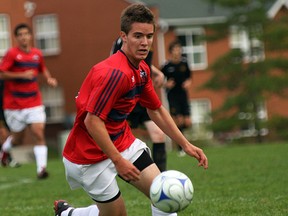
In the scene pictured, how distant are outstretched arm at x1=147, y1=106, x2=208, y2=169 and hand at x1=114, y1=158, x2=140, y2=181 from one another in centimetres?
90

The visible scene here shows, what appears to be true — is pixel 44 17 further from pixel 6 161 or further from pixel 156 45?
pixel 6 161

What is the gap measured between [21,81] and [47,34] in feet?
109

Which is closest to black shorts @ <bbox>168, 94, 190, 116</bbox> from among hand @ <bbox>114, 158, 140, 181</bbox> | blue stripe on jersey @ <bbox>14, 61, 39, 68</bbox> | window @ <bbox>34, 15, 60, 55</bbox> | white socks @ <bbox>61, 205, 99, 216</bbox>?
blue stripe on jersey @ <bbox>14, 61, 39, 68</bbox>

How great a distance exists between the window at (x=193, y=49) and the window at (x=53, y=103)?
7411 millimetres

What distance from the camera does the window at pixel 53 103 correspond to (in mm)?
45031

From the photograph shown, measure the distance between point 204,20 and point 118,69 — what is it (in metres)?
37.1

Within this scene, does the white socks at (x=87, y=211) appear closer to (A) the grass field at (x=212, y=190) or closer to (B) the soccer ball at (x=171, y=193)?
(B) the soccer ball at (x=171, y=193)

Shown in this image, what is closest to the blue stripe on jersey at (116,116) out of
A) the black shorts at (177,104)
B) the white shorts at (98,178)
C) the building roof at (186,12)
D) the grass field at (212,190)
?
the white shorts at (98,178)

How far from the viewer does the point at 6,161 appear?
14.5m

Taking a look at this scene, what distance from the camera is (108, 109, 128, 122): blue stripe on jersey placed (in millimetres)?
6145

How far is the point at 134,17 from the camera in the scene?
5.84 m

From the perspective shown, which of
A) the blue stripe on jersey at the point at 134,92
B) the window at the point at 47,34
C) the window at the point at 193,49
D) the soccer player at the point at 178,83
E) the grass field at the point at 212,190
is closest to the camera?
the blue stripe on jersey at the point at 134,92

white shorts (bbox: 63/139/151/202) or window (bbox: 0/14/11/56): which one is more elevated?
window (bbox: 0/14/11/56)

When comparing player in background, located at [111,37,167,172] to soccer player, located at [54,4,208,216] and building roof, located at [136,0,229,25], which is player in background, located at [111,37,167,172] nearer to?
soccer player, located at [54,4,208,216]
